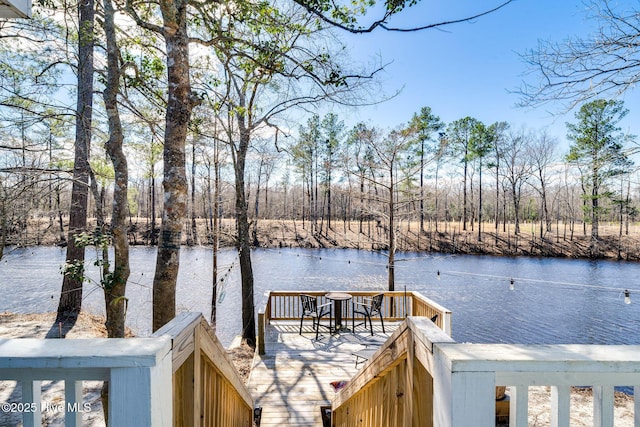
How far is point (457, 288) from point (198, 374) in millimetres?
14352

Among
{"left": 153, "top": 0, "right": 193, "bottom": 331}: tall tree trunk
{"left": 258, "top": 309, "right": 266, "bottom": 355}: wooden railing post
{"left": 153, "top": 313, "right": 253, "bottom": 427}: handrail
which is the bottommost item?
{"left": 258, "top": 309, "right": 266, "bottom": 355}: wooden railing post

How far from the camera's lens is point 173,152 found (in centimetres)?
275

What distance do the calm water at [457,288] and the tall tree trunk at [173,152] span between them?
10.3 ft

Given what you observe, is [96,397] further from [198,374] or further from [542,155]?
[542,155]

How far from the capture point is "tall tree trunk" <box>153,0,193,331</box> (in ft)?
8.98

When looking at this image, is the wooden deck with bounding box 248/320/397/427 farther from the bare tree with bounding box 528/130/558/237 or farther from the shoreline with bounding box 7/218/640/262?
the bare tree with bounding box 528/130/558/237

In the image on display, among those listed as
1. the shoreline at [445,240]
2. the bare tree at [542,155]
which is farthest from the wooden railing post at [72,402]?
the bare tree at [542,155]

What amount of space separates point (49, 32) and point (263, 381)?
6669mm

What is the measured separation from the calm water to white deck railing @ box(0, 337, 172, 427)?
522 centimetres

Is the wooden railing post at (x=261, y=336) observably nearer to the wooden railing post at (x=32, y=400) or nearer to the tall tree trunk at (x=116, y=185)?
the tall tree trunk at (x=116, y=185)

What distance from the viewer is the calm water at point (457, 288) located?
9164 mm

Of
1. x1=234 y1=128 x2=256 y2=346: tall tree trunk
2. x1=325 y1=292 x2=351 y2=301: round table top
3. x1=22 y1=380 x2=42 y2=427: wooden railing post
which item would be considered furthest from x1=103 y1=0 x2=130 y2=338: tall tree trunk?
x1=325 y1=292 x2=351 y2=301: round table top

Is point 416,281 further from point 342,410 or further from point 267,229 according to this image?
point 267,229

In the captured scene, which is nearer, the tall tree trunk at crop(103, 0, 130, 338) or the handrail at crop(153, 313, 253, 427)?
the handrail at crop(153, 313, 253, 427)
